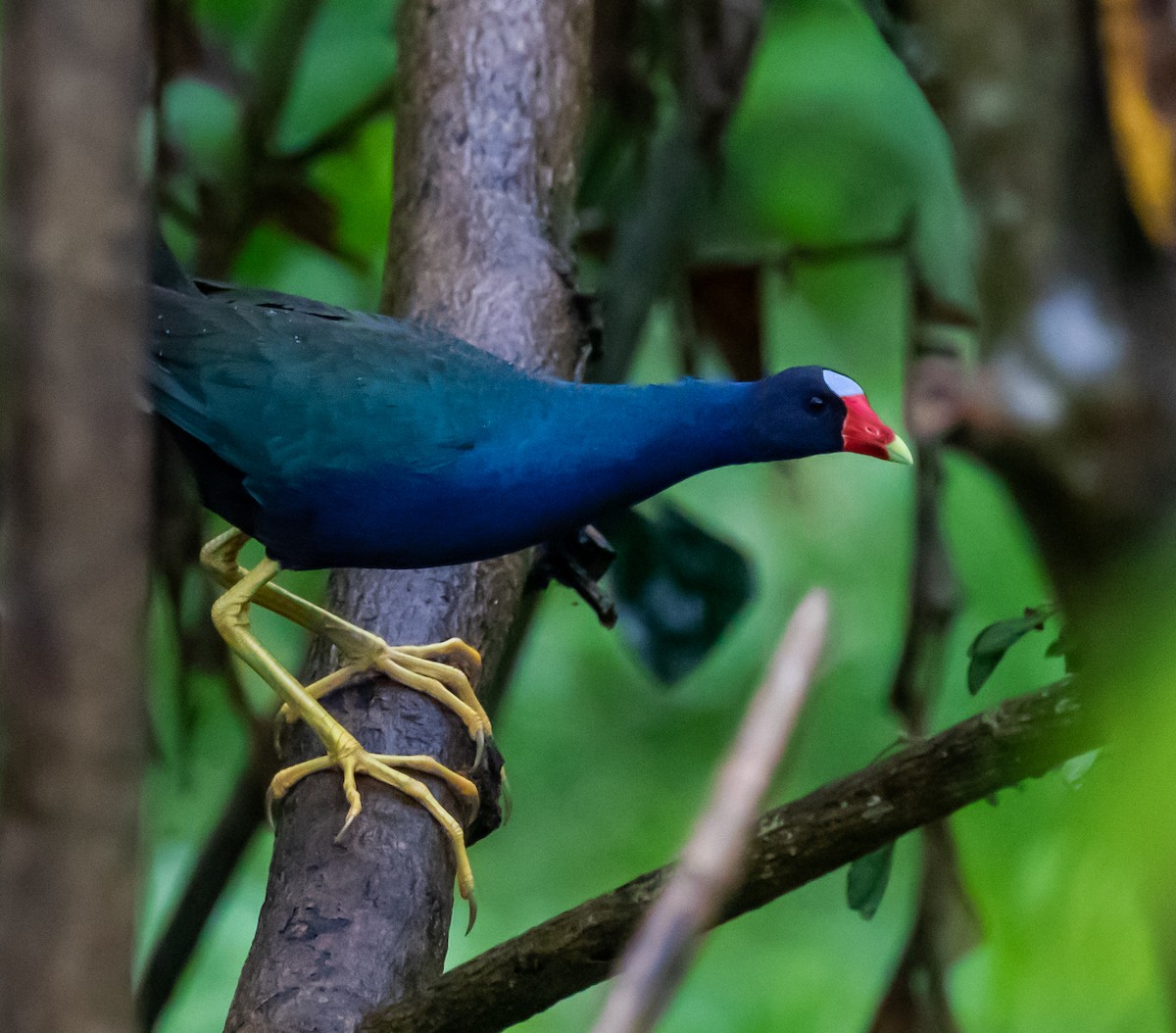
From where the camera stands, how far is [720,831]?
1.15ft

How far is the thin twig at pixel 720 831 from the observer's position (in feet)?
1.12

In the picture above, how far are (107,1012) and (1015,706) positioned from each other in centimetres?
72

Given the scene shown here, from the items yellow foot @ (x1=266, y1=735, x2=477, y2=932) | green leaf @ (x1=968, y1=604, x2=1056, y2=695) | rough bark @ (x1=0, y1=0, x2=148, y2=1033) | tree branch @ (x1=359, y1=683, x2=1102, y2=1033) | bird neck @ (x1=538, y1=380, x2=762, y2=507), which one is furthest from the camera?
bird neck @ (x1=538, y1=380, x2=762, y2=507)

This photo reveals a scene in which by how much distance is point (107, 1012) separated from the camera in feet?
1.09

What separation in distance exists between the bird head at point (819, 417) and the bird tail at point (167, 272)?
0.73 meters

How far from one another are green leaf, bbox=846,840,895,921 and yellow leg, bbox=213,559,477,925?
0.44 m

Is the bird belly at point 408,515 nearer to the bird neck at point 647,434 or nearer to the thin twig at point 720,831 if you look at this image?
the bird neck at point 647,434

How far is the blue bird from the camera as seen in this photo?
164 cm

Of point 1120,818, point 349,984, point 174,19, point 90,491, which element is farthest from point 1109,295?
point 174,19

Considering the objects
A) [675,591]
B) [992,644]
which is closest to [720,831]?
[992,644]

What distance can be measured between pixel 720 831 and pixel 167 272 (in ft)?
5.19

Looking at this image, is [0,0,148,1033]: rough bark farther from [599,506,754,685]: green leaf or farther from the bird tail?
[599,506,754,685]: green leaf

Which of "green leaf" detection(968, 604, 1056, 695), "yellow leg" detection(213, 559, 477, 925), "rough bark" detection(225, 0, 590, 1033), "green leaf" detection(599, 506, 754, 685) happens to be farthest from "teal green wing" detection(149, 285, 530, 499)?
"green leaf" detection(599, 506, 754, 685)

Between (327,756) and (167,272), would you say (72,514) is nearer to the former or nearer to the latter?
(327,756)
